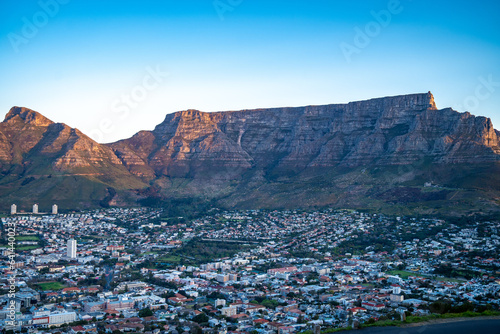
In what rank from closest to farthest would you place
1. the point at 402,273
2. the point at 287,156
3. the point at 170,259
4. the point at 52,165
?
the point at 402,273 < the point at 170,259 < the point at 52,165 < the point at 287,156

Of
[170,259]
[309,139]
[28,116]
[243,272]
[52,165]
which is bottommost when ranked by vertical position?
[243,272]

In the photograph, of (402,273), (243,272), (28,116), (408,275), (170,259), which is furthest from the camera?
(28,116)

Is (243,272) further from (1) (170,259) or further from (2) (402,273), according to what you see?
(2) (402,273)

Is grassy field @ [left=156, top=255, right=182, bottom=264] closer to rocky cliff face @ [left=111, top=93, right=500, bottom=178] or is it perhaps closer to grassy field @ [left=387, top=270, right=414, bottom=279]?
grassy field @ [left=387, top=270, right=414, bottom=279]

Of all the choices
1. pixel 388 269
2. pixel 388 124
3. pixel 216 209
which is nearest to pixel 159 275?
pixel 388 269

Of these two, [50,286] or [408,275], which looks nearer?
[50,286]

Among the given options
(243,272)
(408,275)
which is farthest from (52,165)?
(408,275)

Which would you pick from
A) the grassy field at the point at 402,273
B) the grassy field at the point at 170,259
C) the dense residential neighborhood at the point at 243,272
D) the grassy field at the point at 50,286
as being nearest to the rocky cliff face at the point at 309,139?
the dense residential neighborhood at the point at 243,272
